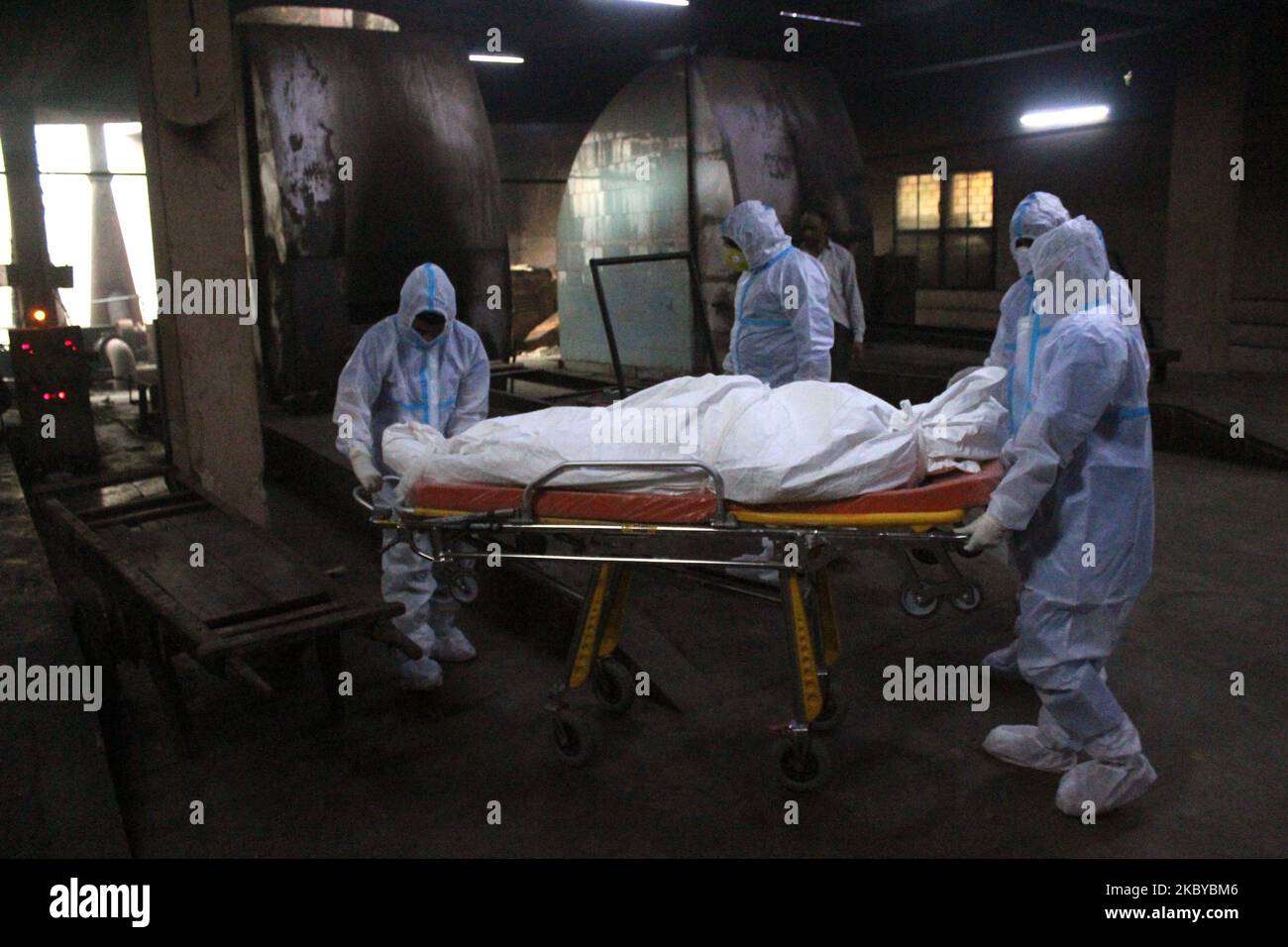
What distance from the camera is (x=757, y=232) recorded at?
534 cm

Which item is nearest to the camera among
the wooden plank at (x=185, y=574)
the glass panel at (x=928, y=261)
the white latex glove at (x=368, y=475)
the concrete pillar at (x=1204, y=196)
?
the wooden plank at (x=185, y=574)

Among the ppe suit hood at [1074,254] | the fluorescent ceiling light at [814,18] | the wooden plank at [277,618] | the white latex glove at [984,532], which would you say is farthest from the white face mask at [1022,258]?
the fluorescent ceiling light at [814,18]

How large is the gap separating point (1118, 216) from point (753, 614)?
9.21 m

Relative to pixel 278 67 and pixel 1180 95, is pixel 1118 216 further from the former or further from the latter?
pixel 278 67

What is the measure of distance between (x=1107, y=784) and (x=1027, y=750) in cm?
39

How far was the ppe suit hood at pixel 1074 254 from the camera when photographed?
318 centimetres

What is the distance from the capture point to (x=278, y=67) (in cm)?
878

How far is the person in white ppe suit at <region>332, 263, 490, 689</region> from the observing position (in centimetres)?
428

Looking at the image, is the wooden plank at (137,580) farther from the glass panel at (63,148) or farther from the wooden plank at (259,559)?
the glass panel at (63,148)

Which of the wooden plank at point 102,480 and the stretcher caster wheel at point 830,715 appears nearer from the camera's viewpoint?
the stretcher caster wheel at point 830,715

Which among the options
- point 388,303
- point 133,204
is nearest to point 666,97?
point 388,303

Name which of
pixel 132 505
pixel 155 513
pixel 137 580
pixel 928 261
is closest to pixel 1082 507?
pixel 137 580

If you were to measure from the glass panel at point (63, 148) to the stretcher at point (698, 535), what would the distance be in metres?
13.4

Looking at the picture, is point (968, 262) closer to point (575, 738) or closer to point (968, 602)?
point (968, 602)
